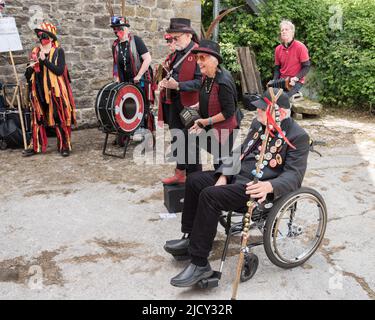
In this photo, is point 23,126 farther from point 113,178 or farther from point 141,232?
point 141,232

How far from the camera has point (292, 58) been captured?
5.96 m

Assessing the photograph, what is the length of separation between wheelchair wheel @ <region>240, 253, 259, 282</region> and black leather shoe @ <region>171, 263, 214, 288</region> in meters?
0.27

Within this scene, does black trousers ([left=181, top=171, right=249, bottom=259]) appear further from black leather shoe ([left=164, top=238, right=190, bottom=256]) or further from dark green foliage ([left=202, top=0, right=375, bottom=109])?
dark green foliage ([left=202, top=0, right=375, bottom=109])

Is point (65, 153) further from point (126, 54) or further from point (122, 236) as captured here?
point (122, 236)

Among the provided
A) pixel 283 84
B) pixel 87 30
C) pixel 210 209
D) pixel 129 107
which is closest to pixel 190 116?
pixel 210 209

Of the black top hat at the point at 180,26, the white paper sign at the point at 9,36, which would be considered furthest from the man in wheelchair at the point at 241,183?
the white paper sign at the point at 9,36

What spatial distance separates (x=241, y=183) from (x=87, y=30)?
197 inches

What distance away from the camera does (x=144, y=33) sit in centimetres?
780

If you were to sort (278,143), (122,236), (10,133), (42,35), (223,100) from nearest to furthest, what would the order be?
(278,143) < (223,100) < (122,236) < (42,35) < (10,133)

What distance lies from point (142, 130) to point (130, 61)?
0.99 meters

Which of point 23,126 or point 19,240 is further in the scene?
point 23,126

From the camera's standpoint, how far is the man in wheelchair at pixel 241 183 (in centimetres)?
292
